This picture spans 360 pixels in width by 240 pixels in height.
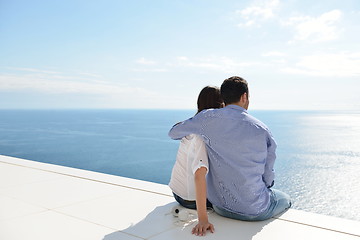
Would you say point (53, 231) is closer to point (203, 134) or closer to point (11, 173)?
point (203, 134)

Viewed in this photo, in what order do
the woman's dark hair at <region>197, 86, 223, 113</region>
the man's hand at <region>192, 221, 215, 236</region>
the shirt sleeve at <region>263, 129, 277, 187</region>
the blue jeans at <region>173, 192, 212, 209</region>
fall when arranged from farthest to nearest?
the blue jeans at <region>173, 192, 212, 209</region>, the woman's dark hair at <region>197, 86, 223, 113</region>, the shirt sleeve at <region>263, 129, 277, 187</region>, the man's hand at <region>192, 221, 215, 236</region>

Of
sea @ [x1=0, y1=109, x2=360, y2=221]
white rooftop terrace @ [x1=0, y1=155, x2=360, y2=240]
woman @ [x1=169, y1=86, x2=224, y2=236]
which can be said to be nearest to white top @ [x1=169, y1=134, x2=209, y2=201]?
woman @ [x1=169, y1=86, x2=224, y2=236]

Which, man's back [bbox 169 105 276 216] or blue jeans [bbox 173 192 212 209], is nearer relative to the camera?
man's back [bbox 169 105 276 216]

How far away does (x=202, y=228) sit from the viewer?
1866mm

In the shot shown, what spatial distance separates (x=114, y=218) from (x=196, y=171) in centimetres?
66

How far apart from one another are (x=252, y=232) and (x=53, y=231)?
114cm

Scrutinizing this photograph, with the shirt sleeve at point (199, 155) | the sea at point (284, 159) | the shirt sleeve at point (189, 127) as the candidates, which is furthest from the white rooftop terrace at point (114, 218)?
the sea at point (284, 159)

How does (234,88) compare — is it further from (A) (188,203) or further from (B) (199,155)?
(A) (188,203)

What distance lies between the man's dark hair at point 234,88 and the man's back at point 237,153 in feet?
0.16

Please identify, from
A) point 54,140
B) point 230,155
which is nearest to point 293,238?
point 230,155

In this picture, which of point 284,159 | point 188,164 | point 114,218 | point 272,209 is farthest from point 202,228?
point 284,159

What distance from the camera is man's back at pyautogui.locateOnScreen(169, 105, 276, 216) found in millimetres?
1901

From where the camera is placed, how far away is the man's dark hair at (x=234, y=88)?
1921 millimetres

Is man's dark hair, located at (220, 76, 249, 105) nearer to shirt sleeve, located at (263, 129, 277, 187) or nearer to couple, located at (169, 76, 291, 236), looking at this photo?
couple, located at (169, 76, 291, 236)
